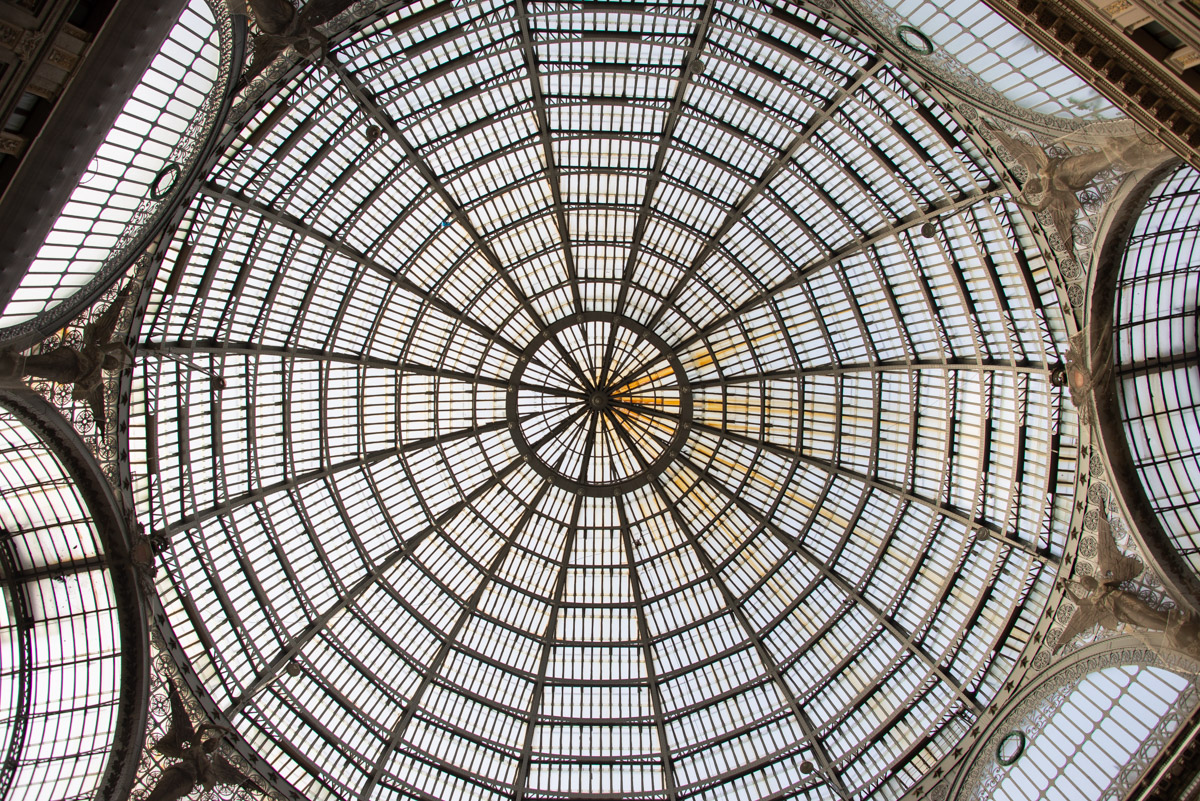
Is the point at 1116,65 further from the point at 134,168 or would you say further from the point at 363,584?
the point at 363,584

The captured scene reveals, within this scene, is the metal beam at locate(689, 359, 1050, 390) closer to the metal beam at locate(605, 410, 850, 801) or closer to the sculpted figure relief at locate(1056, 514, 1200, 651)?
the metal beam at locate(605, 410, 850, 801)

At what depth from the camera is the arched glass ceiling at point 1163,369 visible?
743 inches

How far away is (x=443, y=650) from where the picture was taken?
3241cm

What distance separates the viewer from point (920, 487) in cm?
2888

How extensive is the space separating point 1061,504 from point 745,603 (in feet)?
47.4

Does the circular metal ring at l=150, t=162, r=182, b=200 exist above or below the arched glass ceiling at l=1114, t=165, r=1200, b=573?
below

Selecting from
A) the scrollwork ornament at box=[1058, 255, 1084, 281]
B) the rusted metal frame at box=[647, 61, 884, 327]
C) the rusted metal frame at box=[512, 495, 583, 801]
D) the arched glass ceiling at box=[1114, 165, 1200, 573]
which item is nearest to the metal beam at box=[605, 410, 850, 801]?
the rusted metal frame at box=[512, 495, 583, 801]

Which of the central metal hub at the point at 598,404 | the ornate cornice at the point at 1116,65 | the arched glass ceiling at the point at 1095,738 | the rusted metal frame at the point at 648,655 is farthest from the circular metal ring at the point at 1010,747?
the ornate cornice at the point at 1116,65

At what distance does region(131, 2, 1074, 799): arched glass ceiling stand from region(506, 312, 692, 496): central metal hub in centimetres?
18

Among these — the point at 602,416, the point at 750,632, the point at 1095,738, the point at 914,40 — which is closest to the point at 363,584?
the point at 602,416

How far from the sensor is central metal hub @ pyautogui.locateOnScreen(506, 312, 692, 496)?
33625 millimetres

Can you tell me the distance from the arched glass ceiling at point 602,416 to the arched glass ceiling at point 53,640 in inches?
90.8

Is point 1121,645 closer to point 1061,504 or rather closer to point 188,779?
point 1061,504

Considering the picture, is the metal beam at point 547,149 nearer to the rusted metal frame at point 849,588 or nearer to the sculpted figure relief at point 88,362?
the rusted metal frame at point 849,588
